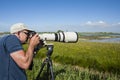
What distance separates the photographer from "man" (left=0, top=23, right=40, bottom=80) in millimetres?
3227

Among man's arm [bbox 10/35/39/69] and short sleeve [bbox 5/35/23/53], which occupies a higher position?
short sleeve [bbox 5/35/23/53]

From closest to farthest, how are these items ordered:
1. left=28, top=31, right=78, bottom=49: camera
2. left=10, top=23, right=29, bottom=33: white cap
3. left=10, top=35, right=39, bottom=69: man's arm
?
1. left=10, top=35, right=39, bottom=69: man's arm
2. left=10, top=23, right=29, bottom=33: white cap
3. left=28, top=31, right=78, bottom=49: camera

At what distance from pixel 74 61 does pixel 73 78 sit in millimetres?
12125

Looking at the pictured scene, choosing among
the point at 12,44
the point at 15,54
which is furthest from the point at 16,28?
the point at 15,54

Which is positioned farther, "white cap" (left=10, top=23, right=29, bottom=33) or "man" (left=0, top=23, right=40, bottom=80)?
"white cap" (left=10, top=23, right=29, bottom=33)

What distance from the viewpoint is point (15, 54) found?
3229mm

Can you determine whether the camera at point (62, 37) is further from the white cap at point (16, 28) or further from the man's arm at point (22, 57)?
the man's arm at point (22, 57)

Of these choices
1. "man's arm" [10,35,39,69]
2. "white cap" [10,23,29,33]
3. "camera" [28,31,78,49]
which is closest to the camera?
"man's arm" [10,35,39,69]

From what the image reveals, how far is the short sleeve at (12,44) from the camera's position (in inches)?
127

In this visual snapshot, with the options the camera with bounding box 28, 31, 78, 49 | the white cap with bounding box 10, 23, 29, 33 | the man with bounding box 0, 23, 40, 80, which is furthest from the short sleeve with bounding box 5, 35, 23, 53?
the camera with bounding box 28, 31, 78, 49

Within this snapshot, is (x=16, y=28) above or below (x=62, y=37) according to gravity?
above

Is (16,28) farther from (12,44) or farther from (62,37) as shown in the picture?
(62,37)

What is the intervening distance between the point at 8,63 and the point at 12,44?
312 millimetres

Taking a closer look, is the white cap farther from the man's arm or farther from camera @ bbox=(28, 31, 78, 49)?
camera @ bbox=(28, 31, 78, 49)
